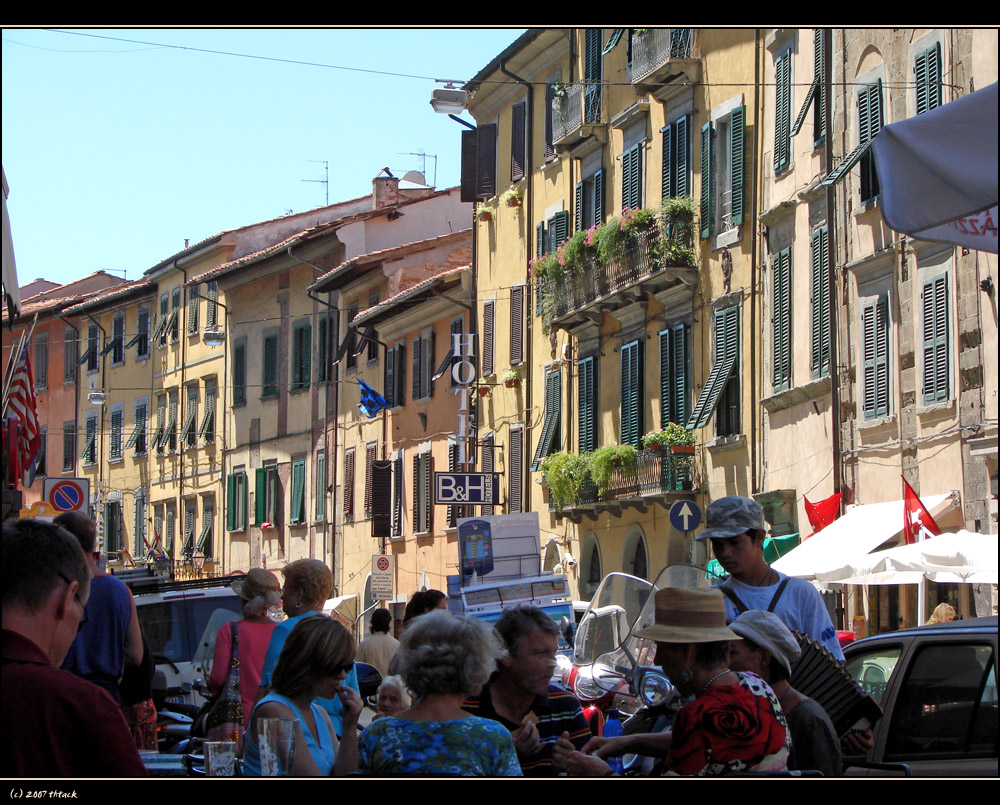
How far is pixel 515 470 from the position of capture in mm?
34844

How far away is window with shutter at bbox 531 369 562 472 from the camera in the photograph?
108ft

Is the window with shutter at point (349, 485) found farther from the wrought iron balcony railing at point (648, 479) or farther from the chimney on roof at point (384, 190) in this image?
the wrought iron balcony railing at point (648, 479)

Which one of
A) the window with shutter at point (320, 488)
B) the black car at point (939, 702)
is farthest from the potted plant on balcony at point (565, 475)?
the black car at point (939, 702)

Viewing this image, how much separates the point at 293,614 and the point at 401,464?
3304 cm

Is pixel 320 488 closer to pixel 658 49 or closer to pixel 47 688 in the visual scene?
pixel 658 49

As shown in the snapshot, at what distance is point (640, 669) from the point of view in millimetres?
6645

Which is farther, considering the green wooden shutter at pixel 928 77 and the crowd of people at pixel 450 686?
the green wooden shutter at pixel 928 77

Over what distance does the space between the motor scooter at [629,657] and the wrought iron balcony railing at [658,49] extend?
14734 millimetres

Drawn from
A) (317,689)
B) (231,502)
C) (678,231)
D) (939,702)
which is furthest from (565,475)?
(317,689)

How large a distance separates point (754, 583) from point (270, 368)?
42.1m

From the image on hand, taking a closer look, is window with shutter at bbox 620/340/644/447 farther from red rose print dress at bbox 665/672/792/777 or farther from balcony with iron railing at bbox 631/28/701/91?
red rose print dress at bbox 665/672/792/777

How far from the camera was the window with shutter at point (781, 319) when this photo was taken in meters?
23.5

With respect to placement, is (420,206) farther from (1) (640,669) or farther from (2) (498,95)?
(1) (640,669)

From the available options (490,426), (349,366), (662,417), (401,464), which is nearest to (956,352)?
(662,417)
